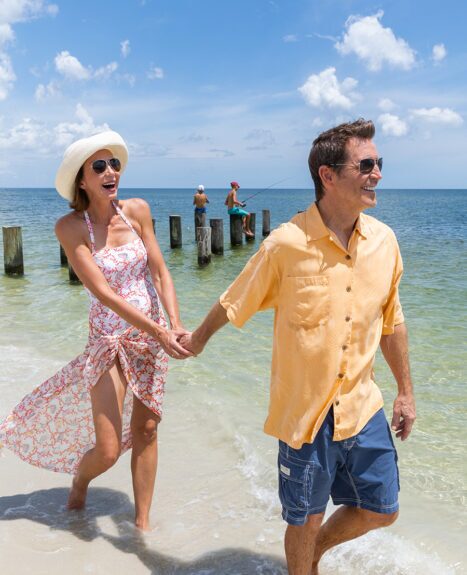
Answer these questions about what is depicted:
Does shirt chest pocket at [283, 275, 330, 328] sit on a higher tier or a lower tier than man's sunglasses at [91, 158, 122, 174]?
lower

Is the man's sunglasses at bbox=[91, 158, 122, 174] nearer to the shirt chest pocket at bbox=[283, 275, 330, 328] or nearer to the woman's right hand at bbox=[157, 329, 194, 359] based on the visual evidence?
the woman's right hand at bbox=[157, 329, 194, 359]

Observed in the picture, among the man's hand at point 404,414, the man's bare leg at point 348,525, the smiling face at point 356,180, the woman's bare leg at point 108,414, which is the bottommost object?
the man's bare leg at point 348,525

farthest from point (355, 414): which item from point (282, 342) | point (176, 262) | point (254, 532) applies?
point (176, 262)

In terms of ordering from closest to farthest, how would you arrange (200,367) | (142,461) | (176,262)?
(142,461) → (200,367) → (176,262)

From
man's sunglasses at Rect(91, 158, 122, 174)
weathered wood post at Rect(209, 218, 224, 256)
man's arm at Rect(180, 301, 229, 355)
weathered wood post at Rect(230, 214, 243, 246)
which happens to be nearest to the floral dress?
man's sunglasses at Rect(91, 158, 122, 174)

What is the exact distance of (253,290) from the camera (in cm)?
254

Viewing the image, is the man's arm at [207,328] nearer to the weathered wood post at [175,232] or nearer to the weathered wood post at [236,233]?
the weathered wood post at [175,232]

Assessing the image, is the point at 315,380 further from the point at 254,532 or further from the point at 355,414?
the point at 254,532

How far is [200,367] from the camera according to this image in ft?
23.8

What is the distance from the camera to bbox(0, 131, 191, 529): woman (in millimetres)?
3359

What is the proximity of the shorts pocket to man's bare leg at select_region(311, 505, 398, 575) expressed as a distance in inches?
13.8

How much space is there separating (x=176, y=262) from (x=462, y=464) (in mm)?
14740

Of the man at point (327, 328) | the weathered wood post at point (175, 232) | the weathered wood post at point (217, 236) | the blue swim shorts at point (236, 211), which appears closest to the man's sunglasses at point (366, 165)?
the man at point (327, 328)

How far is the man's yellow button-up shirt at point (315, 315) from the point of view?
97.5 inches
